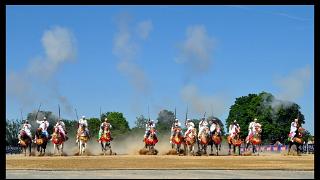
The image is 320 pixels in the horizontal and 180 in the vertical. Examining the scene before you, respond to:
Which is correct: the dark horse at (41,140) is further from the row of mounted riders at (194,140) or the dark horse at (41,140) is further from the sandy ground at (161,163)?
the sandy ground at (161,163)

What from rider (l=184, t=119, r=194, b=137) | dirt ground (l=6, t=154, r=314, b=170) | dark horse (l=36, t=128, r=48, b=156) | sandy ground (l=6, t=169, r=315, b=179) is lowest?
sandy ground (l=6, t=169, r=315, b=179)

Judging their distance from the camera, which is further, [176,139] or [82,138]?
[176,139]

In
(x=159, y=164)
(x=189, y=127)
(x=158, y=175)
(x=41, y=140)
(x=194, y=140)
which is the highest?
(x=189, y=127)

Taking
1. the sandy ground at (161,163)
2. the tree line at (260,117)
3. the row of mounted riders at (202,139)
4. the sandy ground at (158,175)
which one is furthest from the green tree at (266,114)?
the sandy ground at (158,175)

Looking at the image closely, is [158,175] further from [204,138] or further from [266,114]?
→ [266,114]

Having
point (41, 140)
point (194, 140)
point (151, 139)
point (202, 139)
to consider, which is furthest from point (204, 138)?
point (41, 140)

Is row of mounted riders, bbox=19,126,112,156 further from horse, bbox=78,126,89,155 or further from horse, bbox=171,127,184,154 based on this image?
horse, bbox=171,127,184,154

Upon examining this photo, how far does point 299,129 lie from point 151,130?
1131 cm

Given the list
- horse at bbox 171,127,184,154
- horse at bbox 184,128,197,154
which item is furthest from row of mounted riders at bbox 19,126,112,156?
horse at bbox 184,128,197,154

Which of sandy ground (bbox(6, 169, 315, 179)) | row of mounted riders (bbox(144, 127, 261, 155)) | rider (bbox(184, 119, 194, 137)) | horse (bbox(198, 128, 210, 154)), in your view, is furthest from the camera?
rider (bbox(184, 119, 194, 137))

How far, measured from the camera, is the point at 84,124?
178ft

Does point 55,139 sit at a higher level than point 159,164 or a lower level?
higher

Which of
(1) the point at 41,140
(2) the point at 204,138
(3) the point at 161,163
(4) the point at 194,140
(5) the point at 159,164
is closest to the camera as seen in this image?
(5) the point at 159,164
